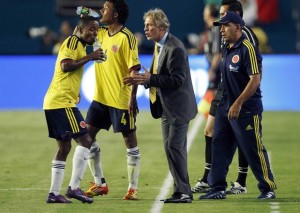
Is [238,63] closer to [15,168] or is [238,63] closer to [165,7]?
[15,168]

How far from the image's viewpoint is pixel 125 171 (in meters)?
16.5

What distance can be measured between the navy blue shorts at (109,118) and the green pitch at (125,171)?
0.82 m

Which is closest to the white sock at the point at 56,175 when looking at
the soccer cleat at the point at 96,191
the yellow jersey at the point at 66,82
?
the yellow jersey at the point at 66,82

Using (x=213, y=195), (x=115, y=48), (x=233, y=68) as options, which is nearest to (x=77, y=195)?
(x=213, y=195)

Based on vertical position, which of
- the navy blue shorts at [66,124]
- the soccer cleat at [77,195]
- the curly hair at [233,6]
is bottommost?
the soccer cleat at [77,195]

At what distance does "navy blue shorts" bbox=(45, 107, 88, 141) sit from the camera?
13266 millimetres

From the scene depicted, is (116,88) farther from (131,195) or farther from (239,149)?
(239,149)

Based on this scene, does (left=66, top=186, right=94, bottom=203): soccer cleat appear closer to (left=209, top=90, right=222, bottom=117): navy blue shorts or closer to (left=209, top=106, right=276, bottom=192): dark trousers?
(left=209, top=106, right=276, bottom=192): dark trousers

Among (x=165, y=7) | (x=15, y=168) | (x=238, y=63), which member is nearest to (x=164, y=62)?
(x=238, y=63)

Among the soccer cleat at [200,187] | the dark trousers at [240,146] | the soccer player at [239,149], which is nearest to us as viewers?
the dark trousers at [240,146]

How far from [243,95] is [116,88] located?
160 centimetres

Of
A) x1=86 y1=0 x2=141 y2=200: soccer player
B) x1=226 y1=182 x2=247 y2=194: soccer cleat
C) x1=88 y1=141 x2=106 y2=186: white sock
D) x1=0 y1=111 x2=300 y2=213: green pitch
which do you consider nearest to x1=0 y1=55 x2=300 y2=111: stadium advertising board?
x1=0 y1=111 x2=300 y2=213: green pitch

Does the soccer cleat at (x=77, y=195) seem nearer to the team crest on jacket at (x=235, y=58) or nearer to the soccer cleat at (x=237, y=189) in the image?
the soccer cleat at (x=237, y=189)

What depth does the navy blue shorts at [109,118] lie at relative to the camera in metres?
13.8
